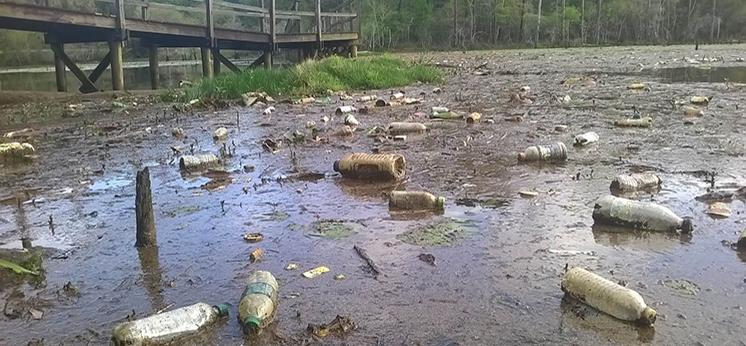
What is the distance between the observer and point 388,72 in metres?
17.7

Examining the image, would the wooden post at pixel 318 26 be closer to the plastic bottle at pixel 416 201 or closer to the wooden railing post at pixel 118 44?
the wooden railing post at pixel 118 44

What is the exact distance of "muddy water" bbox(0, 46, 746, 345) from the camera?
3000 millimetres

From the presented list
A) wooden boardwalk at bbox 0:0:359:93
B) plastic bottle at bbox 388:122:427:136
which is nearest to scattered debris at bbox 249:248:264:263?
plastic bottle at bbox 388:122:427:136

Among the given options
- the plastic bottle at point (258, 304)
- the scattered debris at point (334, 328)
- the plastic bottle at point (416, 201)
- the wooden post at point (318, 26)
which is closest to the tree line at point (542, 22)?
the wooden post at point (318, 26)

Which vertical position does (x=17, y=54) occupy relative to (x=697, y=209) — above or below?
above

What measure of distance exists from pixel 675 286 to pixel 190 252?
3067 mm

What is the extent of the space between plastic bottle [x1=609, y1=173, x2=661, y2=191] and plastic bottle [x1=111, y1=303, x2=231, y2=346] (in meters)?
3.66

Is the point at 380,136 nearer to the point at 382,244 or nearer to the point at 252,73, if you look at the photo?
the point at 382,244

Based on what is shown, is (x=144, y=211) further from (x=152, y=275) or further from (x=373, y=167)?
(x=373, y=167)

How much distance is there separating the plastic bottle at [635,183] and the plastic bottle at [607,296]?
2.18 meters

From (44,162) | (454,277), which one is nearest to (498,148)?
(454,277)

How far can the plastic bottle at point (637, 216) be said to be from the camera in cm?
418

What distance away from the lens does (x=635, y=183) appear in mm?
5199

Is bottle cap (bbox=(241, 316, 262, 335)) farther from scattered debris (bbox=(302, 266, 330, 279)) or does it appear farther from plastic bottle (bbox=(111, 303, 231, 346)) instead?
scattered debris (bbox=(302, 266, 330, 279))
